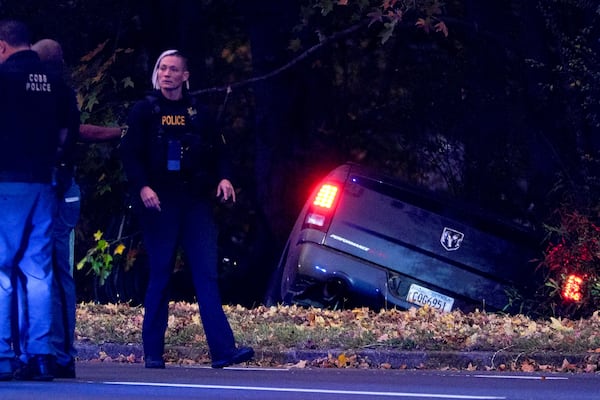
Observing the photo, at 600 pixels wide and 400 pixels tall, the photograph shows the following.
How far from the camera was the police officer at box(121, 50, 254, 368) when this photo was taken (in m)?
10.1

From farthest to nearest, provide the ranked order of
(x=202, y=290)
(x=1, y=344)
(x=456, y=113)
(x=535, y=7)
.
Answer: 1. (x=456, y=113)
2. (x=535, y=7)
3. (x=202, y=290)
4. (x=1, y=344)

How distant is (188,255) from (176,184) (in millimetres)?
453

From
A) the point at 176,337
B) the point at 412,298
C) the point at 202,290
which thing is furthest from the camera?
the point at 412,298

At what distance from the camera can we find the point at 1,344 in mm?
8672

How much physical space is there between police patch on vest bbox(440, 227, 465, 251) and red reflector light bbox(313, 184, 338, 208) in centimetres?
101

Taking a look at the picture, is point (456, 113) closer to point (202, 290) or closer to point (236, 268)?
point (236, 268)

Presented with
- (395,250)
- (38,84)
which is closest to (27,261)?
(38,84)

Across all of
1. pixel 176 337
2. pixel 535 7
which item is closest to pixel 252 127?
pixel 535 7

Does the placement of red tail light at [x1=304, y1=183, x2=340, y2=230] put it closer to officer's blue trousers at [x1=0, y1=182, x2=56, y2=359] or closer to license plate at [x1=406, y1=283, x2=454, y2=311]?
license plate at [x1=406, y1=283, x2=454, y2=311]

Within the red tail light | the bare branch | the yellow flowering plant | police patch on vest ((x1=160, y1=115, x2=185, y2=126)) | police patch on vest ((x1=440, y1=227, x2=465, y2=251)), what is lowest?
the yellow flowering plant

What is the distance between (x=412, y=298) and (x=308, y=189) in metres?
4.71

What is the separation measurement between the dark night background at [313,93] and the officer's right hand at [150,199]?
23.2 ft

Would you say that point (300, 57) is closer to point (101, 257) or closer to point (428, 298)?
point (428, 298)

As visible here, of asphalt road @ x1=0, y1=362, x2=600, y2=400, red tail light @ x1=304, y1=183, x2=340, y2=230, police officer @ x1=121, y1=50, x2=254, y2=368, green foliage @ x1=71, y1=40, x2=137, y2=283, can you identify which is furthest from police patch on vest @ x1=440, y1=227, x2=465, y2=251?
green foliage @ x1=71, y1=40, x2=137, y2=283
